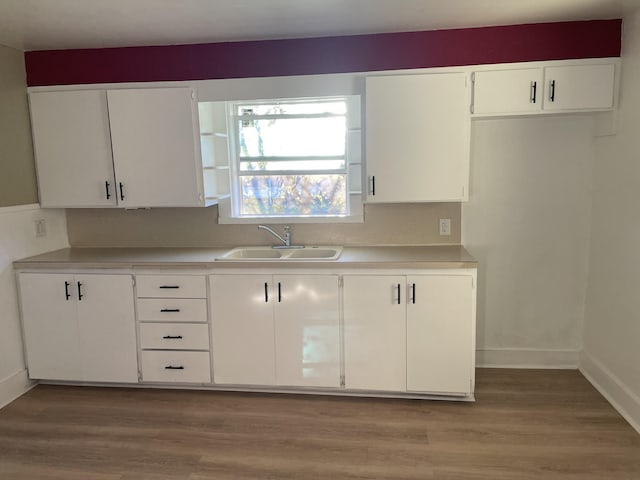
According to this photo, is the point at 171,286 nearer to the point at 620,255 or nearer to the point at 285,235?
the point at 285,235

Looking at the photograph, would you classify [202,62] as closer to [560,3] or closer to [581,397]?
[560,3]

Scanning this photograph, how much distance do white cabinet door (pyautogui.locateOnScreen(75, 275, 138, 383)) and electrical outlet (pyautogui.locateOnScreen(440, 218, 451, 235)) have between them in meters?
2.15

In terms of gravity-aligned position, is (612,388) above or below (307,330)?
below

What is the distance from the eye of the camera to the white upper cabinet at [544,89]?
2859mm

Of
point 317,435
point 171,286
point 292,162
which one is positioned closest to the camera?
point 317,435

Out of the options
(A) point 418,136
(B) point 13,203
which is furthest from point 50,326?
(A) point 418,136

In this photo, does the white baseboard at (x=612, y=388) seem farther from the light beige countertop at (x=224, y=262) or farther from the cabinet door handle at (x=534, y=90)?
the cabinet door handle at (x=534, y=90)

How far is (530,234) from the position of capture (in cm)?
332

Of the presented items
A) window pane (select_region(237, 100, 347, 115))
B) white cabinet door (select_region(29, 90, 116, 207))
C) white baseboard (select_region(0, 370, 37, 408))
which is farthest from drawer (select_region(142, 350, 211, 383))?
window pane (select_region(237, 100, 347, 115))

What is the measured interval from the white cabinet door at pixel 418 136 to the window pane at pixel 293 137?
0.51 metres

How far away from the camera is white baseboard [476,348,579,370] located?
11.1ft

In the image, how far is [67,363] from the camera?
10.6 ft

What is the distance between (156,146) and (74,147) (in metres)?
0.59

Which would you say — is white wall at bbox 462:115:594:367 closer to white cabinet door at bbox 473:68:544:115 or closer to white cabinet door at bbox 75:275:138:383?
white cabinet door at bbox 473:68:544:115
